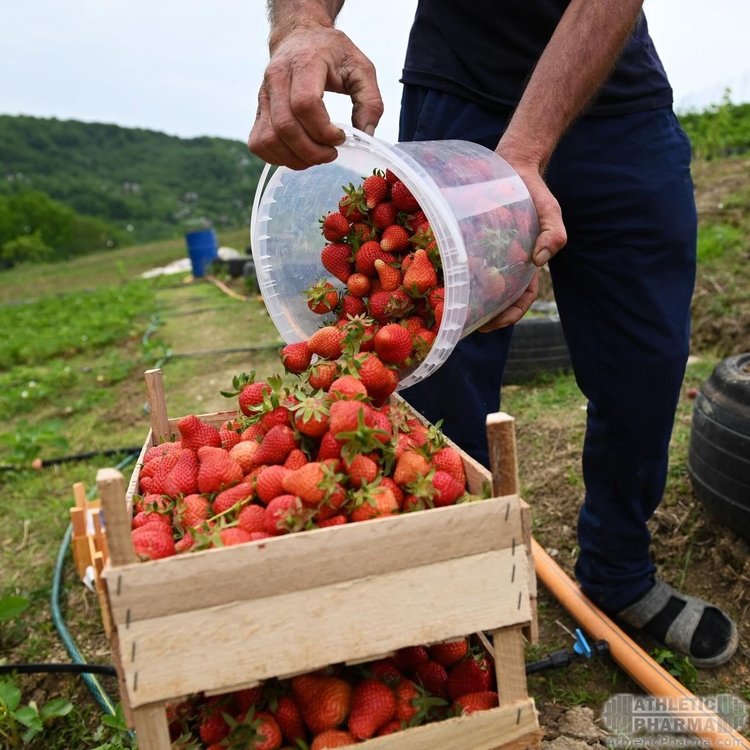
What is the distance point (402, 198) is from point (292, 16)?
0.50 meters

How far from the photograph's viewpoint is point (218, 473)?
1257mm

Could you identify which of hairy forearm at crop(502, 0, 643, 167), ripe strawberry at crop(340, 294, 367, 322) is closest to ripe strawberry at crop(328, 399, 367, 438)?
ripe strawberry at crop(340, 294, 367, 322)

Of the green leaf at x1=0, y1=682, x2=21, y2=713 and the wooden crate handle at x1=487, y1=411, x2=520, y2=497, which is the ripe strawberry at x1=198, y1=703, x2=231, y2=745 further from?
the green leaf at x1=0, y1=682, x2=21, y2=713

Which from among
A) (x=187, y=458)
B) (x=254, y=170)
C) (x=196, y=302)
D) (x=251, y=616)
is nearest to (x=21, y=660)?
(x=187, y=458)

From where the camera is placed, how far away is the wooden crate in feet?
3.25

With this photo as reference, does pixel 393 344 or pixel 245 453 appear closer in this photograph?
pixel 245 453

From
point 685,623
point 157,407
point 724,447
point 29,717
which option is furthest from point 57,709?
point 724,447

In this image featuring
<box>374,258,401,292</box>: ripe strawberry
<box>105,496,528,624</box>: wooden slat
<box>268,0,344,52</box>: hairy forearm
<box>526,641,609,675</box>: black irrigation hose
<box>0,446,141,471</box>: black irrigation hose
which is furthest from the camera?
<box>0,446,141,471</box>: black irrigation hose

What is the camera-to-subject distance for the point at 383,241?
5.08 feet

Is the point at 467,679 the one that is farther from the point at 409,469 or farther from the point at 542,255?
the point at 542,255

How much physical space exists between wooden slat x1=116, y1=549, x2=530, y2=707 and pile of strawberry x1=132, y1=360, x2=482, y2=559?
0.11 metres

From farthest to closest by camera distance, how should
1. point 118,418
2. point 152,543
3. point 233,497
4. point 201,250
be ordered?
point 201,250 → point 118,418 → point 233,497 → point 152,543

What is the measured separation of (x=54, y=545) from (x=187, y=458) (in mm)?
1991

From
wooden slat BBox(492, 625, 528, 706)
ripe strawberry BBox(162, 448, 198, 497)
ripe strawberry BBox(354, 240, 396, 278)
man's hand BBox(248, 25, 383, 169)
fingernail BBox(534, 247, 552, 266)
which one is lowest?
wooden slat BBox(492, 625, 528, 706)
